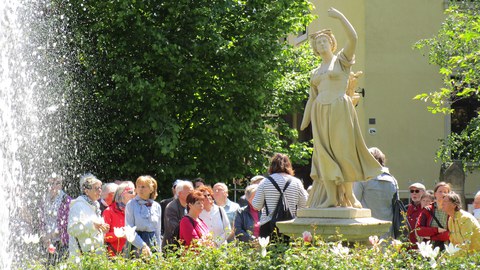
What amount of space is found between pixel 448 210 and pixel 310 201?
4.87 ft

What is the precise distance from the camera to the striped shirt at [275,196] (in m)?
10.9

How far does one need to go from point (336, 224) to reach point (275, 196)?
1173 mm

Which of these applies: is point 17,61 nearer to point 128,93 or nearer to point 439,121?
point 128,93

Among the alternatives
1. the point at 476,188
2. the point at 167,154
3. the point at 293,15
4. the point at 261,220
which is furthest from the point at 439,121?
the point at 261,220

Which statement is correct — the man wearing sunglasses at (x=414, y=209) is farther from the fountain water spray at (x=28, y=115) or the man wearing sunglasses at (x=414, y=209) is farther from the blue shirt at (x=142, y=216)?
the fountain water spray at (x=28, y=115)

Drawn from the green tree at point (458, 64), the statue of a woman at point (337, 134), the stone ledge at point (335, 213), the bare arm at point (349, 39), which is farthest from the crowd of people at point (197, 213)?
the green tree at point (458, 64)

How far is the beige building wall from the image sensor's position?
2711cm

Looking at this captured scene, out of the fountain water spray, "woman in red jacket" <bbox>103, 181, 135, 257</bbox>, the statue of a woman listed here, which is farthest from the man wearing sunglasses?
the fountain water spray

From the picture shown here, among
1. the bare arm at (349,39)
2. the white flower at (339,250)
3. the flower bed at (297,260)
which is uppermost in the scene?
the bare arm at (349,39)

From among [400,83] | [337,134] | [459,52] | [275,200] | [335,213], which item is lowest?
[335,213]

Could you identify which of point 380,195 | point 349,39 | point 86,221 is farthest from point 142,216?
point 349,39

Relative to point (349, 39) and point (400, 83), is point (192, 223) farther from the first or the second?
point (400, 83)

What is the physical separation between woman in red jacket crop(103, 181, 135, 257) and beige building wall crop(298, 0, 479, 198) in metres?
16.1

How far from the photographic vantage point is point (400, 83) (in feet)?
89.6
